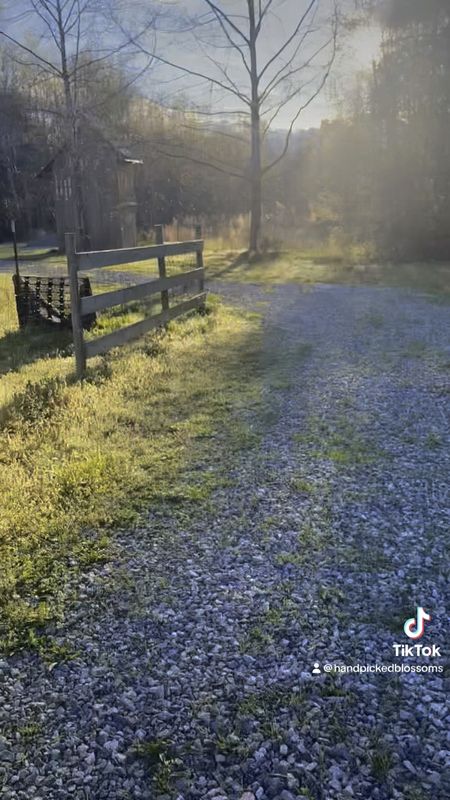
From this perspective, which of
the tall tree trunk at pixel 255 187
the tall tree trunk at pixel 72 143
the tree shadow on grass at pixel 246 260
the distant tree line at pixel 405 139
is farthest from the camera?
the tall tree trunk at pixel 72 143

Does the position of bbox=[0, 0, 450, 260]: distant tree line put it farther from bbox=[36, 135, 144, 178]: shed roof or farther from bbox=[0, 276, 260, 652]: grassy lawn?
bbox=[0, 276, 260, 652]: grassy lawn

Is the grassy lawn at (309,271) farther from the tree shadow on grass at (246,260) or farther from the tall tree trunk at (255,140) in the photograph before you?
the tall tree trunk at (255,140)

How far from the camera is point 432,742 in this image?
1.70 m

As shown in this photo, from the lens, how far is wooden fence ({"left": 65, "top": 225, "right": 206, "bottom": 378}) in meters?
5.39

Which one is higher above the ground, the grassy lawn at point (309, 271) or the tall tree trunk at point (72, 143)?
the tall tree trunk at point (72, 143)

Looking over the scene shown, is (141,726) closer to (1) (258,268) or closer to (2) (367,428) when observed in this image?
(2) (367,428)

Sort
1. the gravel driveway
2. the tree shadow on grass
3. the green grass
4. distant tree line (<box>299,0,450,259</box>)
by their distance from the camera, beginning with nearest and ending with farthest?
the gravel driveway
the green grass
the tree shadow on grass
distant tree line (<box>299,0,450,259</box>)

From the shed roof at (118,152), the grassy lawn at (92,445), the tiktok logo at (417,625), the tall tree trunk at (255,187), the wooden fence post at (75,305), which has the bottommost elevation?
the tiktok logo at (417,625)

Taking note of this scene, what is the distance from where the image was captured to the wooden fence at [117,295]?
5395mm

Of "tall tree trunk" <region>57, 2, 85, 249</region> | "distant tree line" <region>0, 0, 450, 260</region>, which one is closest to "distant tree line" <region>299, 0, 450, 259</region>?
"distant tree line" <region>0, 0, 450, 260</region>

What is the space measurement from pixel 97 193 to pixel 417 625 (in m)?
22.3

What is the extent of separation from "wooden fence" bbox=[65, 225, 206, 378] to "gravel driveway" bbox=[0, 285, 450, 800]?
245cm

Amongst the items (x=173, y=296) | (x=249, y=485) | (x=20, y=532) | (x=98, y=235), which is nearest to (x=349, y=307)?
(x=173, y=296)

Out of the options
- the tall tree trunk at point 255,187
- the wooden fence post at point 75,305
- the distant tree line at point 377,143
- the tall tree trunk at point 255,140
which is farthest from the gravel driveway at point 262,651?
the tall tree trunk at point 255,140
